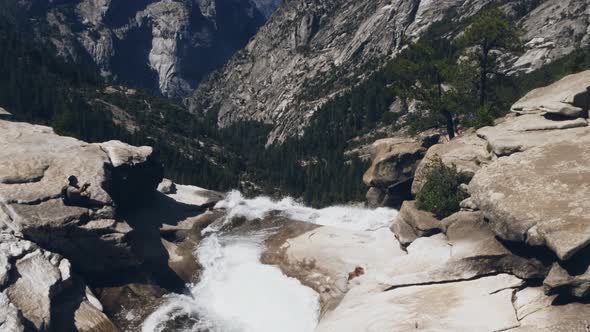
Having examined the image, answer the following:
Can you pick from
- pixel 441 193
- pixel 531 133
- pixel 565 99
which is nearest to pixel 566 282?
pixel 441 193

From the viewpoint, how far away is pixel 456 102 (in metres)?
53.1

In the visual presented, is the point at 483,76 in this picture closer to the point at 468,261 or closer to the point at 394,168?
the point at 394,168

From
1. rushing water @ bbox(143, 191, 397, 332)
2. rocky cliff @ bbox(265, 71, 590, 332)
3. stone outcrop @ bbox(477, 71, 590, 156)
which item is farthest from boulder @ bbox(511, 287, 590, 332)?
rushing water @ bbox(143, 191, 397, 332)

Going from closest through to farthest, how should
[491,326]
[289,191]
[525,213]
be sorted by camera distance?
[491,326], [525,213], [289,191]

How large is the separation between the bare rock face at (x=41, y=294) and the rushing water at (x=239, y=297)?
458 cm

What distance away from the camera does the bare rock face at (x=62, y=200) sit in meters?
36.8

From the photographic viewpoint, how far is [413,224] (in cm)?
3975

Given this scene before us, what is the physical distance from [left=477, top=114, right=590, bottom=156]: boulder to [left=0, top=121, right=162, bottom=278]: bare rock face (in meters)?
30.2

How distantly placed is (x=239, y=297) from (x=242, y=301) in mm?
663

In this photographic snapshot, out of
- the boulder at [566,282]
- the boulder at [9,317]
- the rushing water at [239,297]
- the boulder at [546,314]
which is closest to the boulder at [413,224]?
the rushing water at [239,297]

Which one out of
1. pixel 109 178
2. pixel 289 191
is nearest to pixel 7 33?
pixel 289 191

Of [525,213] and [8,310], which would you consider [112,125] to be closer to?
[8,310]

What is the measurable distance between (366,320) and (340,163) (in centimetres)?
12478

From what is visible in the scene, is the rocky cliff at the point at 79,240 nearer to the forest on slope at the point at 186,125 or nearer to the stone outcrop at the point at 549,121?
the stone outcrop at the point at 549,121
